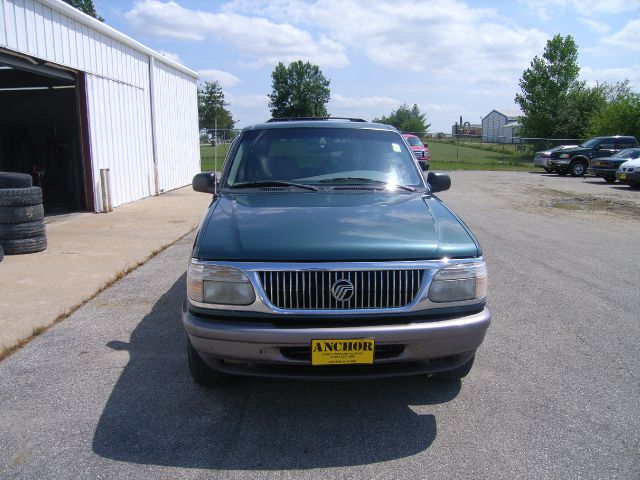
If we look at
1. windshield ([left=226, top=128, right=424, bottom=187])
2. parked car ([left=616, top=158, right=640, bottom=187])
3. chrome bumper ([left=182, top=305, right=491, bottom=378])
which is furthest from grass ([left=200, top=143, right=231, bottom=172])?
chrome bumper ([left=182, top=305, right=491, bottom=378])

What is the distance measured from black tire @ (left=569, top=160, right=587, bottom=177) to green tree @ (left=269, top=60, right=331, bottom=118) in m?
53.1

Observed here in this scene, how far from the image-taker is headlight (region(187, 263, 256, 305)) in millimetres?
2902

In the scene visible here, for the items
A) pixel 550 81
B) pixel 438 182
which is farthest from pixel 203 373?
pixel 550 81

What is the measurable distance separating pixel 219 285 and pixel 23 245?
5.73m

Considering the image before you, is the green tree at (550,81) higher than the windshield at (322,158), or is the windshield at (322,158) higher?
the green tree at (550,81)

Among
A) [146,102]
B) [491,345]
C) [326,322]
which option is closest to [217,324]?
[326,322]

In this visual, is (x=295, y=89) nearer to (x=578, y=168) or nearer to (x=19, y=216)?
(x=578, y=168)

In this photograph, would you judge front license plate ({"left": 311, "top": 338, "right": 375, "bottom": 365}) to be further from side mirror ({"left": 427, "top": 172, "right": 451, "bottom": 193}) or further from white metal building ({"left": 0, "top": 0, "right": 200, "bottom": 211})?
white metal building ({"left": 0, "top": 0, "right": 200, "bottom": 211})

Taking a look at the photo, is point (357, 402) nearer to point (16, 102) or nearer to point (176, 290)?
point (176, 290)

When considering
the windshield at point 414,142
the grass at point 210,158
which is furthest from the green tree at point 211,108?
the windshield at point 414,142

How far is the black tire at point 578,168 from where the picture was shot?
78.7 ft

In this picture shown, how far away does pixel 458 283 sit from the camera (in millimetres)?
3012

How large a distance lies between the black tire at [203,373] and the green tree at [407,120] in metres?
71.1

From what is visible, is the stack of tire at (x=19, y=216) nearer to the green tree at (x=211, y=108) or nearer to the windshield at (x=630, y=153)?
the windshield at (x=630, y=153)
